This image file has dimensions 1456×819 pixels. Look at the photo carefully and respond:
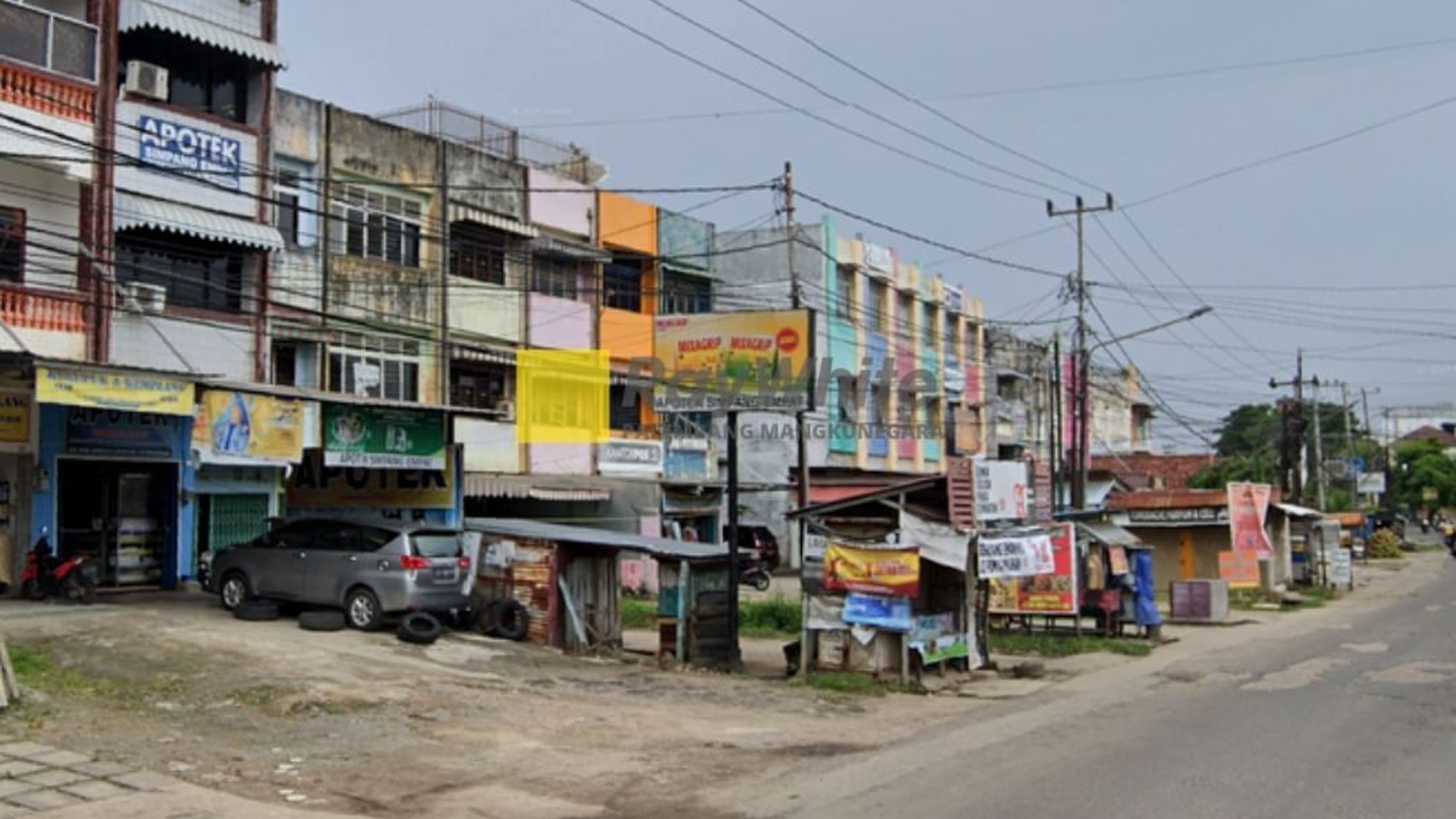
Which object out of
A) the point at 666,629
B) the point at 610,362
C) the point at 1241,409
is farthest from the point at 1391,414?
the point at 666,629

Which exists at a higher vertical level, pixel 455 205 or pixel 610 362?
pixel 455 205

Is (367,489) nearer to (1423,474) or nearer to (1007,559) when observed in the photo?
(1007,559)

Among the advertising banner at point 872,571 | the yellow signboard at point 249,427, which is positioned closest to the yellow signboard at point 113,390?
the yellow signboard at point 249,427

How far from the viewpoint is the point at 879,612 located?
1802 cm

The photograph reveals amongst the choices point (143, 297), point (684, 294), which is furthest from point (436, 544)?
point (684, 294)

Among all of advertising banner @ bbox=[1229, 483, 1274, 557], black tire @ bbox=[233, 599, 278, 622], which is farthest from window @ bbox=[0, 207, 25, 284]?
A: advertising banner @ bbox=[1229, 483, 1274, 557]

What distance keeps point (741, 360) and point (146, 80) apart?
12261mm

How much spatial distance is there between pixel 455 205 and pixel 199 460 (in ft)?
41.6

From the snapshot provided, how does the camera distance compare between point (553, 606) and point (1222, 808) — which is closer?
point (1222, 808)

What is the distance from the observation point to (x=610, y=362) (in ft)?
118

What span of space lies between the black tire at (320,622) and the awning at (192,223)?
878 cm

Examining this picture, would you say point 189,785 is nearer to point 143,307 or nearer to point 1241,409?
point 143,307

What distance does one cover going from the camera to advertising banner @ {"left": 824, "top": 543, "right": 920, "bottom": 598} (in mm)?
17766

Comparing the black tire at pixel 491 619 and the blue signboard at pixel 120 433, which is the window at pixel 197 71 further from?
the black tire at pixel 491 619
